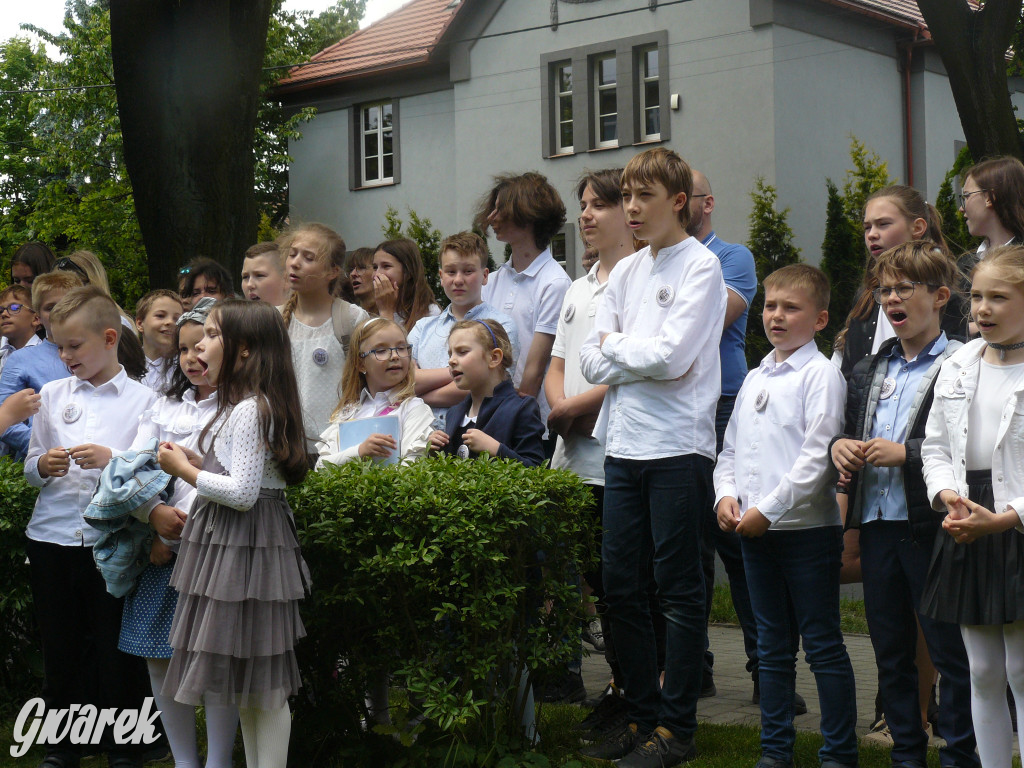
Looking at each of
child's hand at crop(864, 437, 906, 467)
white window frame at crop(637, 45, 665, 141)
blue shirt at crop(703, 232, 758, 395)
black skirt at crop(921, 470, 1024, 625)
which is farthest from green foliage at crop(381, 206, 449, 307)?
black skirt at crop(921, 470, 1024, 625)

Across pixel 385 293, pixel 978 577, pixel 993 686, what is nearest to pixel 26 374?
pixel 385 293

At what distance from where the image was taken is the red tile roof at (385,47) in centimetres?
2822

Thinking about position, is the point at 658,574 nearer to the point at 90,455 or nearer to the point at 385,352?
the point at 385,352

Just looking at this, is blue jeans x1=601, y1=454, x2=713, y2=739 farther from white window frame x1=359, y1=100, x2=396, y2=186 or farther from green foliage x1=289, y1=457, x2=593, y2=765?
white window frame x1=359, y1=100, x2=396, y2=186

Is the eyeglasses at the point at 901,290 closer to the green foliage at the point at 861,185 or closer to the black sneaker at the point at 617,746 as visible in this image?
the black sneaker at the point at 617,746

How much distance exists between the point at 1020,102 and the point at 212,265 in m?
24.6

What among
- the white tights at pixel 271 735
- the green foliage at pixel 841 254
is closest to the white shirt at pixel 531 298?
the white tights at pixel 271 735

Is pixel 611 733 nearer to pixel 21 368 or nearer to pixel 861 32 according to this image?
pixel 21 368

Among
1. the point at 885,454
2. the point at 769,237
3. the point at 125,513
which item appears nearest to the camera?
the point at 885,454

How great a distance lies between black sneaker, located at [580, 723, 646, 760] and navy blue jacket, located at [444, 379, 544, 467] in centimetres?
120

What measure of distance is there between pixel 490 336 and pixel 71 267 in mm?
3404

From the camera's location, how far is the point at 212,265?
24.3 ft

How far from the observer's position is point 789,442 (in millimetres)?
4734

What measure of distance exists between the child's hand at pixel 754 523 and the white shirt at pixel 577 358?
0.93 metres
